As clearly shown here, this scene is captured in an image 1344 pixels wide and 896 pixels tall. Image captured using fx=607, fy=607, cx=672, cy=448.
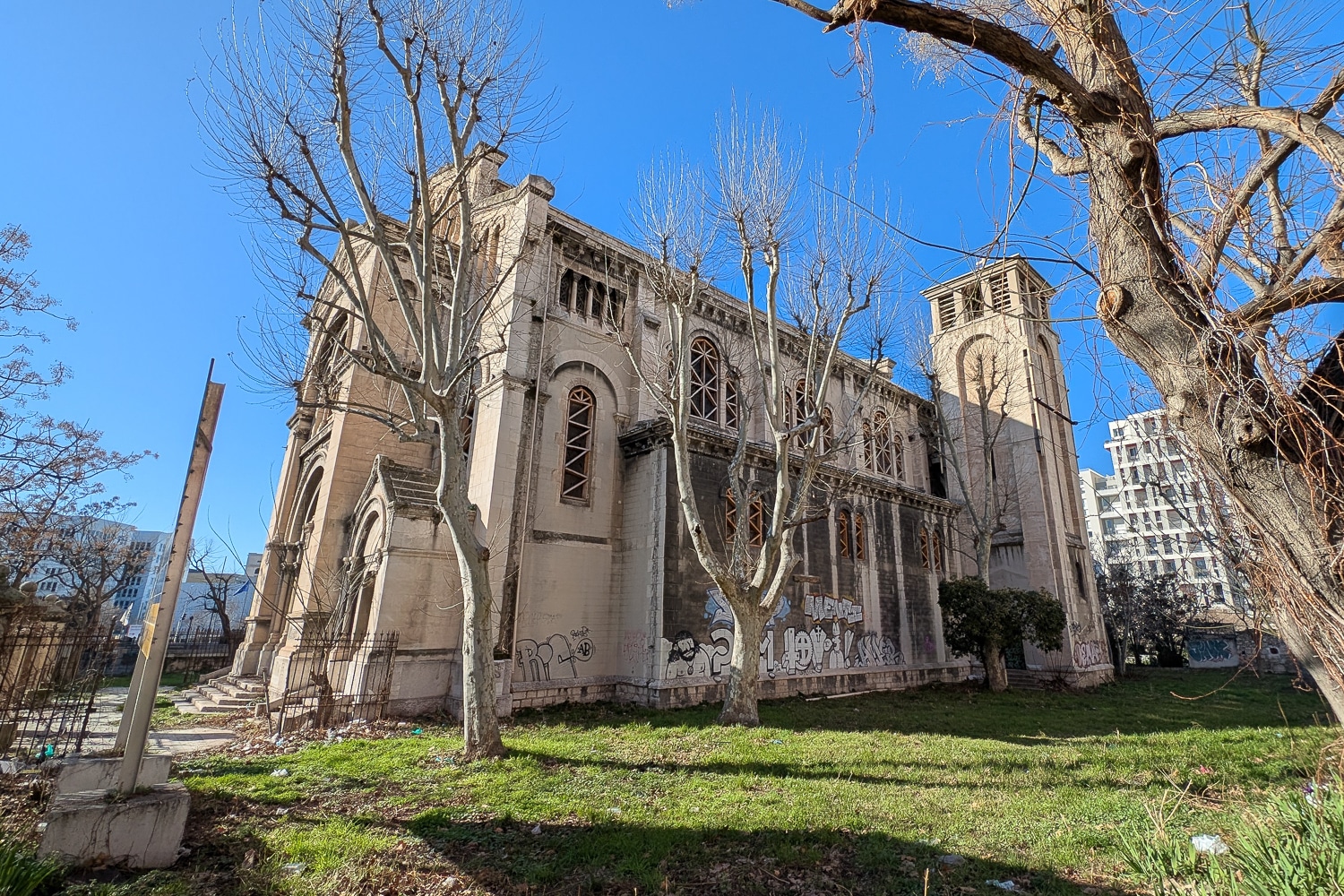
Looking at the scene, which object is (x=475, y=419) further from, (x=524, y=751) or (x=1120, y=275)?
→ (x=1120, y=275)

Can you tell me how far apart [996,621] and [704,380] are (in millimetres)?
12304

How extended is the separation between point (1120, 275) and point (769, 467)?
14.5 meters

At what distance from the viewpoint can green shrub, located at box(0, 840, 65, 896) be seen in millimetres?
3580

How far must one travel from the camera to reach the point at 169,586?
5.04 m

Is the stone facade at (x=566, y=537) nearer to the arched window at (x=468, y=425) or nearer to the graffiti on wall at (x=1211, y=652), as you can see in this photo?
the arched window at (x=468, y=425)

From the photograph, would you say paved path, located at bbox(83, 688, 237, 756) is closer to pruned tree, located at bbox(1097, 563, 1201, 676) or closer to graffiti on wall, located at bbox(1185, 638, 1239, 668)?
pruned tree, located at bbox(1097, 563, 1201, 676)

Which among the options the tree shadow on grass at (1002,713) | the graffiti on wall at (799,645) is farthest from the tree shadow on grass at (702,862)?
the graffiti on wall at (799,645)

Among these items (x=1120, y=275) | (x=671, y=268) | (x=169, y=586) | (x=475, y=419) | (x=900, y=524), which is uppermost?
(x=671, y=268)

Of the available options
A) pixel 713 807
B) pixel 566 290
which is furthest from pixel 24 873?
pixel 566 290

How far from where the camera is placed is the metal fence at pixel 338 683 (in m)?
11.0

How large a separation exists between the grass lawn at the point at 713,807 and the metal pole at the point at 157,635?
1012mm

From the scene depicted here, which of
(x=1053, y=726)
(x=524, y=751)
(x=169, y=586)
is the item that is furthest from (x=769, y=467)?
(x=169, y=586)

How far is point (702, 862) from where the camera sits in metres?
4.93

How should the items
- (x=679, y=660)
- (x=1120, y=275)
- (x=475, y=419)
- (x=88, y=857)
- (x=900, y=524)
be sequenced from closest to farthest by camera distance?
1. (x=1120, y=275)
2. (x=88, y=857)
3. (x=679, y=660)
4. (x=475, y=419)
5. (x=900, y=524)
